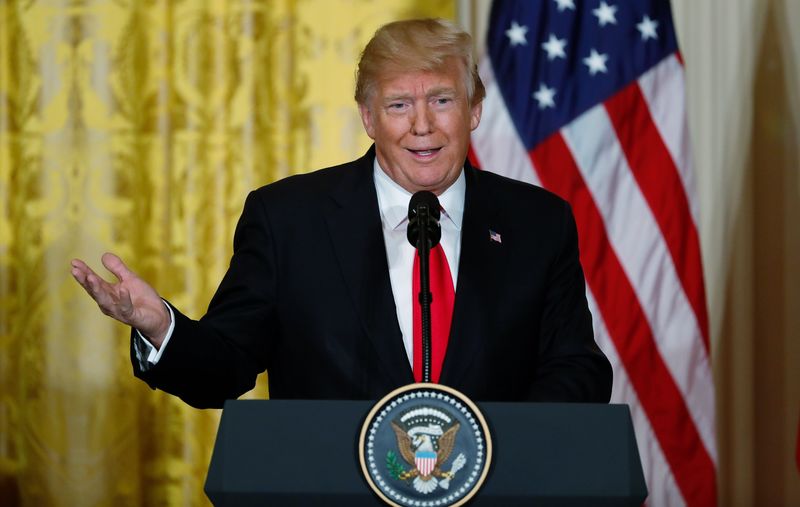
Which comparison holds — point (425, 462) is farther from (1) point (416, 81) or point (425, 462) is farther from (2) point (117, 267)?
(1) point (416, 81)

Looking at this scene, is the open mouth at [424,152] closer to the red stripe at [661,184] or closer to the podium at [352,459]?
the podium at [352,459]

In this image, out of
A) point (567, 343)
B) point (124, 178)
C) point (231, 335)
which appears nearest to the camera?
point (231, 335)

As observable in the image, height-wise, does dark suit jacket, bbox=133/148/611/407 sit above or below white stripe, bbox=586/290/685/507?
above

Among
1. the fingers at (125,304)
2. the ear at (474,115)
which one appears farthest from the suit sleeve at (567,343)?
the fingers at (125,304)

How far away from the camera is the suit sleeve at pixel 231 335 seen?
1783 millimetres

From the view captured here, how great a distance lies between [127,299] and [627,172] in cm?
260

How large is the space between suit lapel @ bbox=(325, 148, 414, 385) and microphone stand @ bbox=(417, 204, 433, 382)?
0.38 metres

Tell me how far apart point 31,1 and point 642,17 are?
229 cm

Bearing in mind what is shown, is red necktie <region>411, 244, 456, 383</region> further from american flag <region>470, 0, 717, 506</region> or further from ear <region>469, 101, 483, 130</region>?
american flag <region>470, 0, 717, 506</region>

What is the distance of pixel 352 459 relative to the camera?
4.33 feet

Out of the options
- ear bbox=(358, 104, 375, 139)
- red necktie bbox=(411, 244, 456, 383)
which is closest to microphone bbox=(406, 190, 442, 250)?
red necktie bbox=(411, 244, 456, 383)

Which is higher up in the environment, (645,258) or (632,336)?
(645,258)

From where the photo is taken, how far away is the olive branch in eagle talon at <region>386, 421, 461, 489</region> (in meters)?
1.30

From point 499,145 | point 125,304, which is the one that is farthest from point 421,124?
point 499,145
